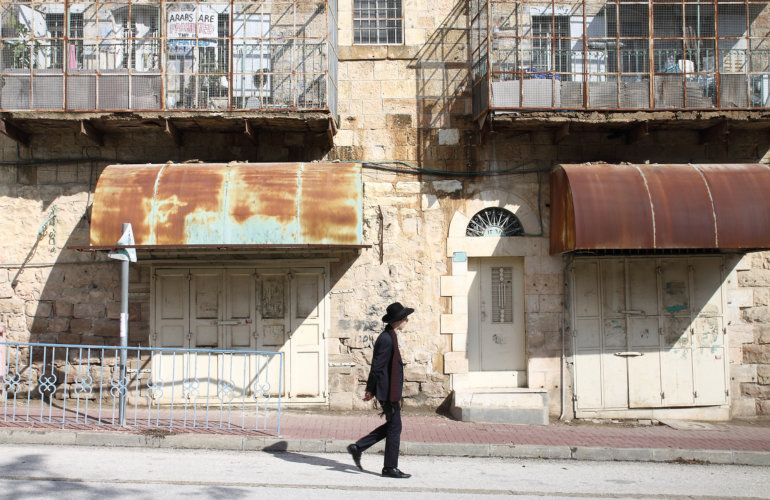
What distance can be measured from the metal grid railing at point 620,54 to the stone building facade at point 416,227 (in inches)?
19.4

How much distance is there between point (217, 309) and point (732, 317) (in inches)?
332

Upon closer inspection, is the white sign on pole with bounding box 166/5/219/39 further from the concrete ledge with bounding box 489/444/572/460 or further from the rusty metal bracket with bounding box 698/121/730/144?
the rusty metal bracket with bounding box 698/121/730/144

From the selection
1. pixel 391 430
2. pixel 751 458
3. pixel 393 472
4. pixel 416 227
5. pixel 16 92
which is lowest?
pixel 751 458

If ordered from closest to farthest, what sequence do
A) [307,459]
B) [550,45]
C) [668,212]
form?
[307,459]
[668,212]
[550,45]

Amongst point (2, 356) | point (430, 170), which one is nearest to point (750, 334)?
point (430, 170)

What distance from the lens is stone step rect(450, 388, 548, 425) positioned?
1035 cm

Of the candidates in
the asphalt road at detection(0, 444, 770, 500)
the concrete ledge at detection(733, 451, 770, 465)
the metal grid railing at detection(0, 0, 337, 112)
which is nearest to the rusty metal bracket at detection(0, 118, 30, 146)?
the metal grid railing at detection(0, 0, 337, 112)

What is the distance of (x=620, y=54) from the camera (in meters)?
11.0

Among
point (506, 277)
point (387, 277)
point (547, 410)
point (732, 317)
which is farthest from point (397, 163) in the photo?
point (732, 317)

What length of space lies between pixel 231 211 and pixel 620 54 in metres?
6.60

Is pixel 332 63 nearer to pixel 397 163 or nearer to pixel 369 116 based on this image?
pixel 369 116

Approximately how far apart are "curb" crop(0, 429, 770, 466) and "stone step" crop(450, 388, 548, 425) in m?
1.74

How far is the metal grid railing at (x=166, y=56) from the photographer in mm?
10734

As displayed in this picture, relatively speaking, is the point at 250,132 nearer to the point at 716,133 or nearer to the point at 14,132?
the point at 14,132
